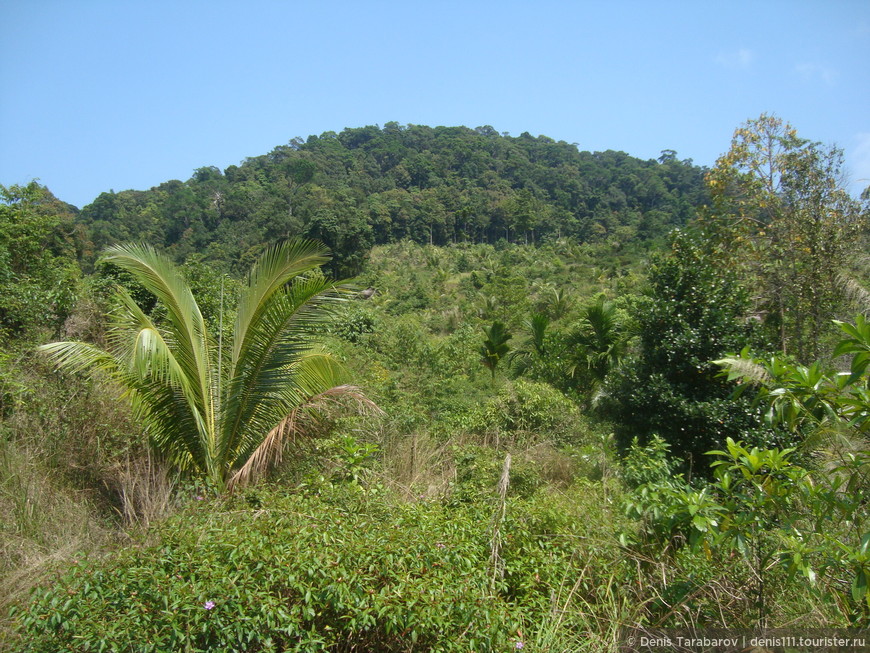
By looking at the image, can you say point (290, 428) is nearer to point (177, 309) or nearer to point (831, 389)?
point (177, 309)

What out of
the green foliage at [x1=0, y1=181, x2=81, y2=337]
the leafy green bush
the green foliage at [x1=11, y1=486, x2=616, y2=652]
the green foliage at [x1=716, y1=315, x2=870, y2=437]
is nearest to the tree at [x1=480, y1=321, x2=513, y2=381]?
the green foliage at [x1=0, y1=181, x2=81, y2=337]

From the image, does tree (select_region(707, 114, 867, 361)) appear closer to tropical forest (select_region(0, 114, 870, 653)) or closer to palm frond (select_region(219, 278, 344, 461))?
tropical forest (select_region(0, 114, 870, 653))

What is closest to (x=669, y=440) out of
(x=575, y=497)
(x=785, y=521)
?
(x=575, y=497)

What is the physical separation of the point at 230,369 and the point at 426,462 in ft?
7.52

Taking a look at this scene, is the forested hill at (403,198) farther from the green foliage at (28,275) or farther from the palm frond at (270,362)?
the palm frond at (270,362)

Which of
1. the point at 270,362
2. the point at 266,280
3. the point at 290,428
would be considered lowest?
the point at 290,428

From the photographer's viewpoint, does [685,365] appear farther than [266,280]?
Yes

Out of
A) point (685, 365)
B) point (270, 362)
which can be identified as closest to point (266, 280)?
point (270, 362)

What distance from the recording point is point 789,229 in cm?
954

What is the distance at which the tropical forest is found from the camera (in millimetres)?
2869

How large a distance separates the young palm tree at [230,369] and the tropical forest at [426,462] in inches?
1.1

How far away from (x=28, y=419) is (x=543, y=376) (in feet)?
36.9

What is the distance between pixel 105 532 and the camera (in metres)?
4.38

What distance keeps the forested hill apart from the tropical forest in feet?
87.3
